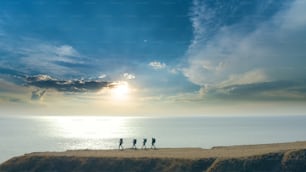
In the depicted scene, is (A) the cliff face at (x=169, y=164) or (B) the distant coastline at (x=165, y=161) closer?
(A) the cliff face at (x=169, y=164)

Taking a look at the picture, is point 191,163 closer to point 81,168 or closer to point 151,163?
point 151,163

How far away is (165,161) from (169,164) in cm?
135

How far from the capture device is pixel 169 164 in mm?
78750

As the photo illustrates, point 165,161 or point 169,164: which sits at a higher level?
point 165,161

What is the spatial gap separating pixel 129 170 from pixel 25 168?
2410 centimetres

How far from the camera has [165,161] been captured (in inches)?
3140

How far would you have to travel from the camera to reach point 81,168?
81.5 metres

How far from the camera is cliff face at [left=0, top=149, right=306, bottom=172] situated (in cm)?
Result: 7724

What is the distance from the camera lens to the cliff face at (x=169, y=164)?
7724cm

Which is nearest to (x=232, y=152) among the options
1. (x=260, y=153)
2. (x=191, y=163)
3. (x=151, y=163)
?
(x=260, y=153)

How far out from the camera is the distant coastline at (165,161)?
77625 millimetres

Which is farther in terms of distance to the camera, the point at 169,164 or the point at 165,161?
the point at 165,161

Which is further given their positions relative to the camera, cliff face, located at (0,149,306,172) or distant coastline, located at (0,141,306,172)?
distant coastline, located at (0,141,306,172)

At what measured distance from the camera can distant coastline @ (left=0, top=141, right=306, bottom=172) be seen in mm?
77625
